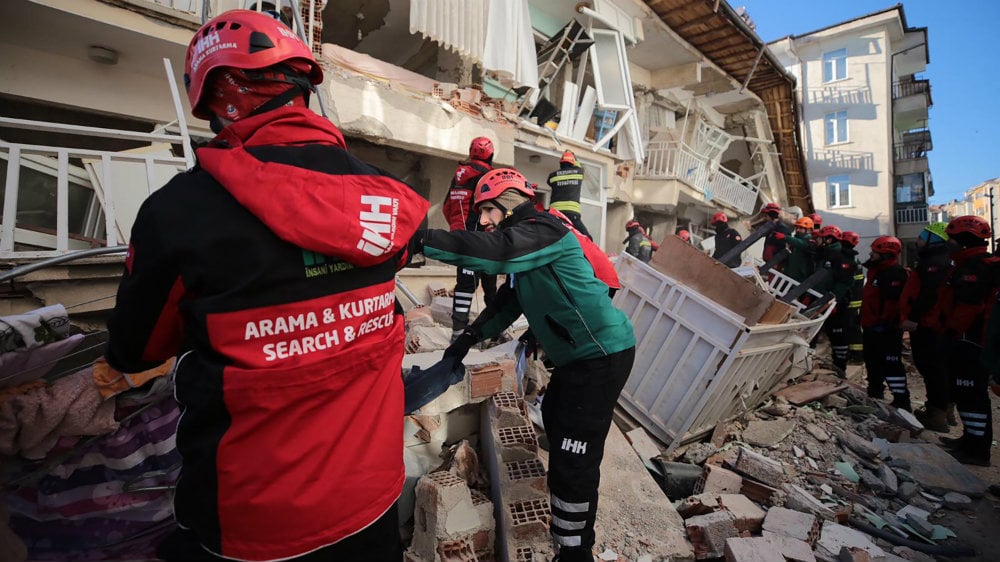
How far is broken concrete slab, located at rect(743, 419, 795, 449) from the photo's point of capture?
420cm

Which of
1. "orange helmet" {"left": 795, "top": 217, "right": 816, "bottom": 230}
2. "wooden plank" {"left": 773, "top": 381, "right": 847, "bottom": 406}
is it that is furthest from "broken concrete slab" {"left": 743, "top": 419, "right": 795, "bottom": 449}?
→ "orange helmet" {"left": 795, "top": 217, "right": 816, "bottom": 230}

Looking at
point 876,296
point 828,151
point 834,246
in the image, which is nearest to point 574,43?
point 834,246

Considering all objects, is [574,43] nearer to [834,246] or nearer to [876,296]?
[834,246]

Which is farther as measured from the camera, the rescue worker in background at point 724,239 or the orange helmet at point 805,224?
the rescue worker in background at point 724,239

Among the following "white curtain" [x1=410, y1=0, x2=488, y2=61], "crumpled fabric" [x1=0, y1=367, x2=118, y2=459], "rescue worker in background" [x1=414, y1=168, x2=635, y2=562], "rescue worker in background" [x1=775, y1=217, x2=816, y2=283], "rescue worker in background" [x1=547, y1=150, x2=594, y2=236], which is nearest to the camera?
"crumpled fabric" [x1=0, y1=367, x2=118, y2=459]

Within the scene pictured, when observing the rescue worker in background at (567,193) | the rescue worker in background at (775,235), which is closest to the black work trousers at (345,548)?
the rescue worker in background at (567,193)

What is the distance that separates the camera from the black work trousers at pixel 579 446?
7.16 feet

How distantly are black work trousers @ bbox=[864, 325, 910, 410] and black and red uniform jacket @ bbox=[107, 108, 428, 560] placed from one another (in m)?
6.94

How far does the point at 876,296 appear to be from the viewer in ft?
19.4

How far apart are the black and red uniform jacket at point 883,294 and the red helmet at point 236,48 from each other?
7.22 m

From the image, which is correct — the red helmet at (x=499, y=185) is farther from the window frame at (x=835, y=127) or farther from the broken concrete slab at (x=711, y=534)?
the window frame at (x=835, y=127)

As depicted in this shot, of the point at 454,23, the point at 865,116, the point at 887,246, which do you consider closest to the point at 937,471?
the point at 887,246

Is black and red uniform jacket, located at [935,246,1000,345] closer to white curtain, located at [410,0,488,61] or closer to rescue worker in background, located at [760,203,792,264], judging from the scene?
rescue worker in background, located at [760,203,792,264]

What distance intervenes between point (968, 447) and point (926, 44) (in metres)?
30.6
